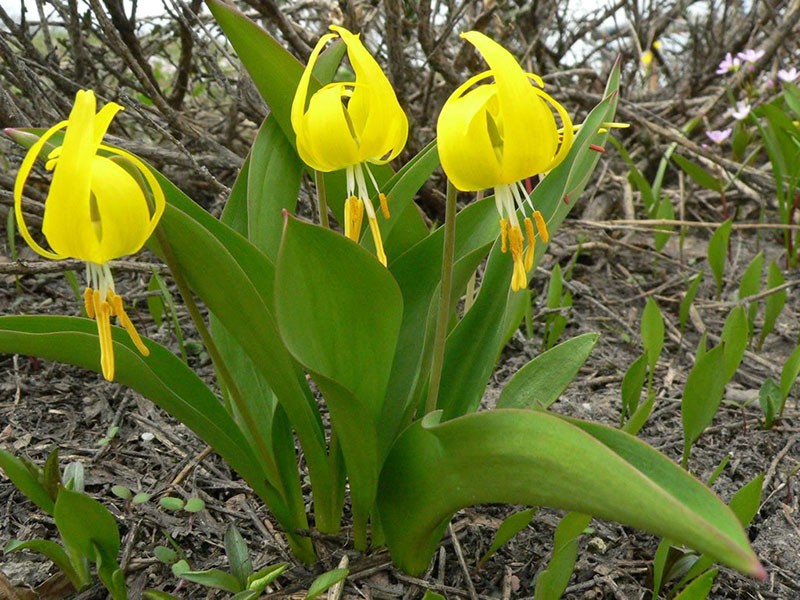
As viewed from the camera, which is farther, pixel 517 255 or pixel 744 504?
pixel 744 504

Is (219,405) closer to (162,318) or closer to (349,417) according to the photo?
(349,417)

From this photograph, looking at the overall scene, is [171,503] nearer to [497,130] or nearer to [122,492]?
[122,492]

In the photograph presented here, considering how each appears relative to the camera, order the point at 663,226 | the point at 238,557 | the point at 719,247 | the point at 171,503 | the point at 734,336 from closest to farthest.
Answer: the point at 238,557 → the point at 171,503 → the point at 734,336 → the point at 719,247 → the point at 663,226

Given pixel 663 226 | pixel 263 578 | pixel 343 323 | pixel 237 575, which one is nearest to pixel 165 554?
pixel 237 575

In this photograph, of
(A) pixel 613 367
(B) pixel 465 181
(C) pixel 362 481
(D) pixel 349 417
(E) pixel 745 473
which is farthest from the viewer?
(A) pixel 613 367

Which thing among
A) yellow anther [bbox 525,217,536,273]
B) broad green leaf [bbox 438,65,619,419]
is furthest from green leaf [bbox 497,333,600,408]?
yellow anther [bbox 525,217,536,273]

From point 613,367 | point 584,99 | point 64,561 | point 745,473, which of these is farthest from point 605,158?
point 64,561

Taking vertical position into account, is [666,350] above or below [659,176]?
below

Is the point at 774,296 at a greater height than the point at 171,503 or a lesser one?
greater
